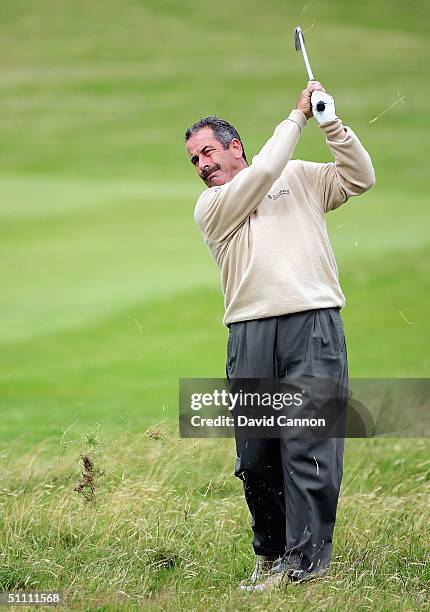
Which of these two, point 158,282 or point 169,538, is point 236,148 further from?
point 158,282

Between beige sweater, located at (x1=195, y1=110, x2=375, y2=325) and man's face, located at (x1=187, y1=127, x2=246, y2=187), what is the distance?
128 mm

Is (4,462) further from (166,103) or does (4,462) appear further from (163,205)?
(166,103)

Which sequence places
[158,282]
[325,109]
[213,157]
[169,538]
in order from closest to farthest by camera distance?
[325,109]
[213,157]
[169,538]
[158,282]

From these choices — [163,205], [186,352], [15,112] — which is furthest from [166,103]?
[186,352]

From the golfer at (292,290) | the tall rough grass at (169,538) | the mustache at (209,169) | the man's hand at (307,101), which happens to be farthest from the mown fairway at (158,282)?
the man's hand at (307,101)

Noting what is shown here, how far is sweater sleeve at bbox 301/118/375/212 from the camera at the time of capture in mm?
3496

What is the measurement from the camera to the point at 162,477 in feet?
15.9

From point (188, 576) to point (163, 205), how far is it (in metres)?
8.31

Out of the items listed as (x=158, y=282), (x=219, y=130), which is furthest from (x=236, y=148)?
(x=158, y=282)

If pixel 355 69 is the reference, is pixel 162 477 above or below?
below

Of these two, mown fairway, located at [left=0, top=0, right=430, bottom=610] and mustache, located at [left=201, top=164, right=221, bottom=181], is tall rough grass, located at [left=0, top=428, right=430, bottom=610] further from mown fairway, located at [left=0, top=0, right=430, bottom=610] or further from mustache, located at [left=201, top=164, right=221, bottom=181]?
mustache, located at [left=201, top=164, right=221, bottom=181]

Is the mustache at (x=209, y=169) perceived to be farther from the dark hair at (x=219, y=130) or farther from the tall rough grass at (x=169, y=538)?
the tall rough grass at (x=169, y=538)

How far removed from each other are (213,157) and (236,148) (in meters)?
0.10

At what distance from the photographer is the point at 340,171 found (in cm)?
355
